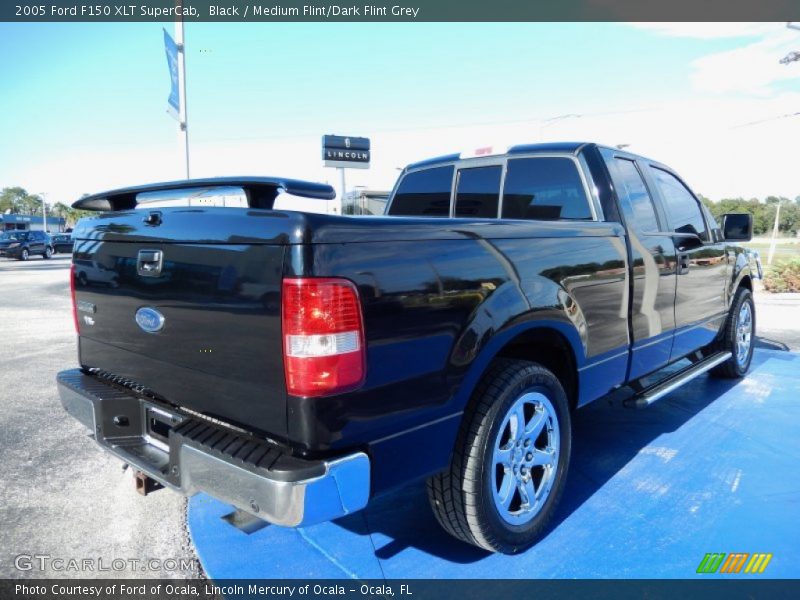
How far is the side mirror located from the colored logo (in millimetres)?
2878

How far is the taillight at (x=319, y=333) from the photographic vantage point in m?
1.75

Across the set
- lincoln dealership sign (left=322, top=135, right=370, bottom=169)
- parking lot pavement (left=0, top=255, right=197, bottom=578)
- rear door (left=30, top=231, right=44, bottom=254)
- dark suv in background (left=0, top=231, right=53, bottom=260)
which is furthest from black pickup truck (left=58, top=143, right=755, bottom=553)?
rear door (left=30, top=231, right=44, bottom=254)

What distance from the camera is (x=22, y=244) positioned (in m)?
30.7

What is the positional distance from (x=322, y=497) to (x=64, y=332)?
7741 millimetres

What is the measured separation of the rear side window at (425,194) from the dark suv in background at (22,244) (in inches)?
1310

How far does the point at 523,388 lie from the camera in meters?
2.47

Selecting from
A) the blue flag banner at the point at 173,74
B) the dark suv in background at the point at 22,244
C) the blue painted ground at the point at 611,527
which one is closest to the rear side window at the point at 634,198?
the blue painted ground at the point at 611,527

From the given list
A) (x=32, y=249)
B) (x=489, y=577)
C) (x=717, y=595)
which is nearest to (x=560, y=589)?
(x=489, y=577)

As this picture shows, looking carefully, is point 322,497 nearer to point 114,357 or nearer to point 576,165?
point 114,357

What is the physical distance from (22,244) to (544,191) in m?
34.9

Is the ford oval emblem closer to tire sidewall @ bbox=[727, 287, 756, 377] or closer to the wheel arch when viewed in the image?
the wheel arch

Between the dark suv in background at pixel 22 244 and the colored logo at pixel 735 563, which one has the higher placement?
the dark suv in background at pixel 22 244

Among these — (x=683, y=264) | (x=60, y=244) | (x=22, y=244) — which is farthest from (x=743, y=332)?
(x=60, y=244)

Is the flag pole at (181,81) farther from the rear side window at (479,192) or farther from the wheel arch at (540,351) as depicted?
the wheel arch at (540,351)
